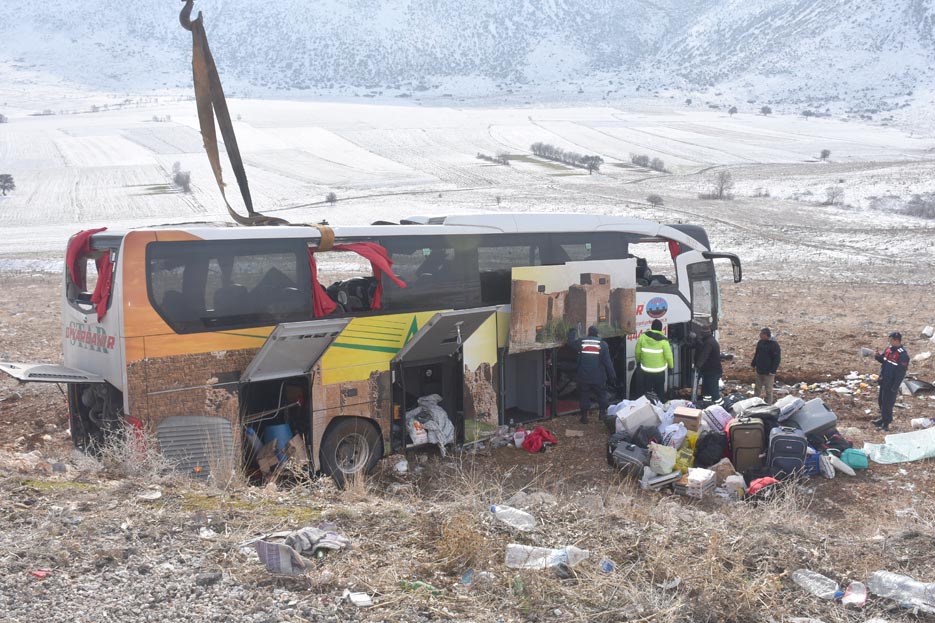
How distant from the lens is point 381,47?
163375mm

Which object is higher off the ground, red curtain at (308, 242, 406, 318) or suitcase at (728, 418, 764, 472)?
red curtain at (308, 242, 406, 318)

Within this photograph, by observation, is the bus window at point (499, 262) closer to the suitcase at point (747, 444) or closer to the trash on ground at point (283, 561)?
the suitcase at point (747, 444)

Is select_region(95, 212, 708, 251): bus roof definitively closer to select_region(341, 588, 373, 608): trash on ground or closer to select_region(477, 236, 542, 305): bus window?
select_region(477, 236, 542, 305): bus window

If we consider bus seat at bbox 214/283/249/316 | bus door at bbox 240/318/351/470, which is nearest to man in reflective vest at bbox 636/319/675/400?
bus door at bbox 240/318/351/470

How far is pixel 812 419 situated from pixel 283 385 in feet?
20.2

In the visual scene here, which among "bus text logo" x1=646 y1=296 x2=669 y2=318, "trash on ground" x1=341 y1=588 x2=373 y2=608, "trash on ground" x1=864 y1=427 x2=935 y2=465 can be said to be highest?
"bus text logo" x1=646 y1=296 x2=669 y2=318

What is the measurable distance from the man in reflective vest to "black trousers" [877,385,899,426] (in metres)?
2.85

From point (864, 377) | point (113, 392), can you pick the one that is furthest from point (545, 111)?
point (113, 392)

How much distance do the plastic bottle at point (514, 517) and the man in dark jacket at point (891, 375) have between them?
24.6 feet

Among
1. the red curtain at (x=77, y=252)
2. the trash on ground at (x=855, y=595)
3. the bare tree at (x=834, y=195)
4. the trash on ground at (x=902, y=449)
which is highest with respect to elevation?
the bare tree at (x=834, y=195)

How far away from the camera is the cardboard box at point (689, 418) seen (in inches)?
393

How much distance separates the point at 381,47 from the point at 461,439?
163 m

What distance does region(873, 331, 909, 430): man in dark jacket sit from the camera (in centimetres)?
1140

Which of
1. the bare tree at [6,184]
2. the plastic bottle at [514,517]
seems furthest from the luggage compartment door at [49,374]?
the bare tree at [6,184]
